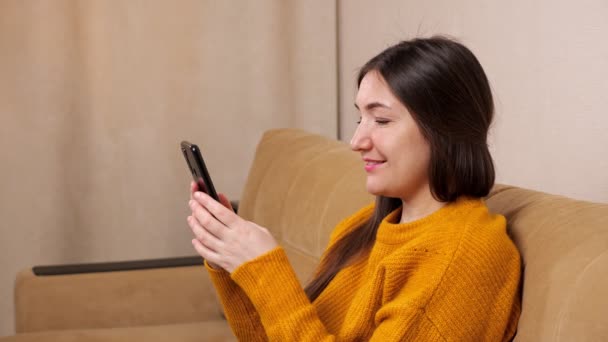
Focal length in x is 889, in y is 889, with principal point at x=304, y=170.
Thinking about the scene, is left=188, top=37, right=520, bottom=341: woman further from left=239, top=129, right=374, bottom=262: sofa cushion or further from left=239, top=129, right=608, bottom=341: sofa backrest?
left=239, top=129, right=374, bottom=262: sofa cushion

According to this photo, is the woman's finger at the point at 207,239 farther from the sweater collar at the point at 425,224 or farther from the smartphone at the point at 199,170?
the sweater collar at the point at 425,224

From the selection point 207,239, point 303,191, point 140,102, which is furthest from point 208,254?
point 140,102

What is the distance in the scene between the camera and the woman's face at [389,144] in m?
1.29

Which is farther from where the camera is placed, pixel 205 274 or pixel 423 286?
pixel 205 274

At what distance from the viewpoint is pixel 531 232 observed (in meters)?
1.26

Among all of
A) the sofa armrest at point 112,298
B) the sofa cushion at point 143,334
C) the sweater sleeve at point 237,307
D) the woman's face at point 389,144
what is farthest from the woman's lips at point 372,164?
the sofa armrest at point 112,298

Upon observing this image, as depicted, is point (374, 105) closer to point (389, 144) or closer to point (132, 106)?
point (389, 144)

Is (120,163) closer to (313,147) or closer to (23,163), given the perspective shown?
(23,163)

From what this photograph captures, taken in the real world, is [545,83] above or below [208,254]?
above

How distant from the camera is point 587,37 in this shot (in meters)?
1.71

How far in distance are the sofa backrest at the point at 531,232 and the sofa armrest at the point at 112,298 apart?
0.33 m

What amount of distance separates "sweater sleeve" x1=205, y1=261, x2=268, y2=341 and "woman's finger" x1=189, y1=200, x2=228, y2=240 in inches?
4.7

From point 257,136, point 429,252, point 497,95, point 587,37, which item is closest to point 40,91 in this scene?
point 257,136

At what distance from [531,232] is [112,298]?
1.49m
